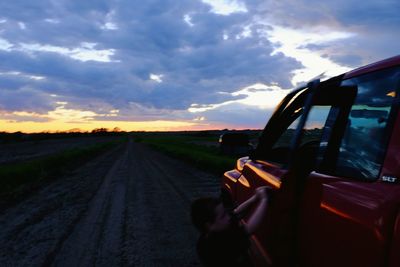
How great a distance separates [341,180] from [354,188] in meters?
0.19

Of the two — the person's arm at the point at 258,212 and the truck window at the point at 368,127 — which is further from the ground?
the truck window at the point at 368,127

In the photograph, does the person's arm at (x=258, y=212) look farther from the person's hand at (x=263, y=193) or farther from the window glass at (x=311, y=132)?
the window glass at (x=311, y=132)

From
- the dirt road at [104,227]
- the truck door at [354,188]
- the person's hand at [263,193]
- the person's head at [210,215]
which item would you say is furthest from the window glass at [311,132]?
the dirt road at [104,227]

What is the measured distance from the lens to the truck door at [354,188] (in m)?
1.96

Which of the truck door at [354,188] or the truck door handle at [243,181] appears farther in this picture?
the truck door handle at [243,181]

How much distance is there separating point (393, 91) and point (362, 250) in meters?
0.78

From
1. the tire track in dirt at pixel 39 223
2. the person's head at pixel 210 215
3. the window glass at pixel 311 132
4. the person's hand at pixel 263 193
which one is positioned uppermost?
the window glass at pixel 311 132

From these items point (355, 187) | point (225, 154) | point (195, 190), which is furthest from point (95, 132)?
point (355, 187)

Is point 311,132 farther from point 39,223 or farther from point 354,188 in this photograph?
point 39,223

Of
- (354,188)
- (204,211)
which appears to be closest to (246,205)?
(204,211)

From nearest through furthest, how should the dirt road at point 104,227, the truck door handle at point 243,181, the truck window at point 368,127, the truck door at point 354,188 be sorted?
the truck door at point 354,188 → the truck window at point 368,127 → the truck door handle at point 243,181 → the dirt road at point 104,227

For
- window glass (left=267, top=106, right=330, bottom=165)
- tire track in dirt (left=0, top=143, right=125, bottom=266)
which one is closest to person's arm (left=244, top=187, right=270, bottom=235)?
window glass (left=267, top=106, right=330, bottom=165)

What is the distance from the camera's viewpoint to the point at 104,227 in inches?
294

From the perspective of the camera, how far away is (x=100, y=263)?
551 cm
